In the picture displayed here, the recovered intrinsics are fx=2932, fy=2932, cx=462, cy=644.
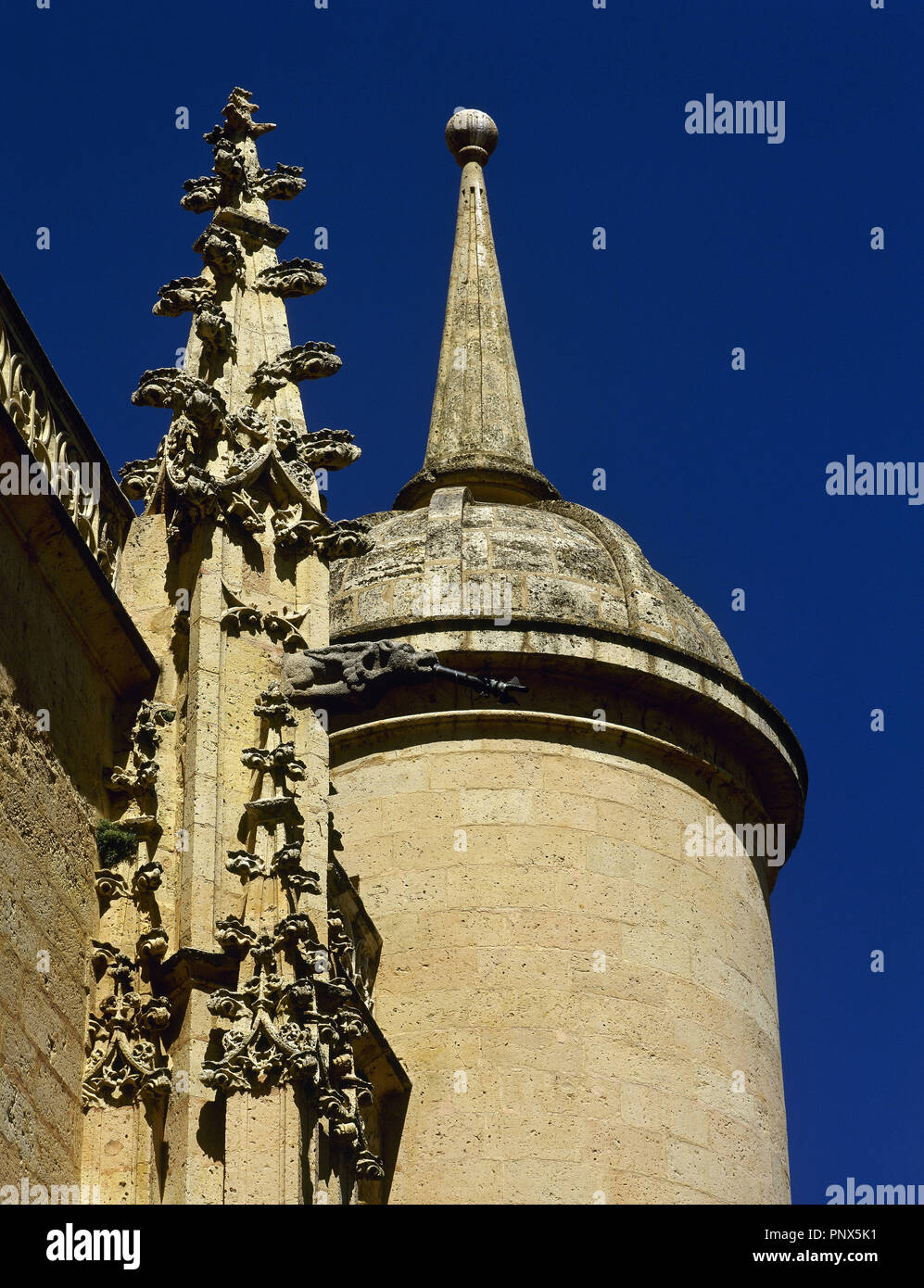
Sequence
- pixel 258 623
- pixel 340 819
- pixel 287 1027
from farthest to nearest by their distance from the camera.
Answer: pixel 340 819 → pixel 258 623 → pixel 287 1027

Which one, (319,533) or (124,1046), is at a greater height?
(319,533)

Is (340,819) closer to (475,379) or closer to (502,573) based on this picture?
(502,573)

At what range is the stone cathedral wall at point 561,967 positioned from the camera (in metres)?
16.1

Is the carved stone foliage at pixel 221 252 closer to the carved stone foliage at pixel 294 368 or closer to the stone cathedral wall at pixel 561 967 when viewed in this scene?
the carved stone foliage at pixel 294 368

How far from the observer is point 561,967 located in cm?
1661

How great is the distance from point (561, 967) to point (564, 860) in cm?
71

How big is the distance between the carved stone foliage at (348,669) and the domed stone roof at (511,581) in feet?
10.0

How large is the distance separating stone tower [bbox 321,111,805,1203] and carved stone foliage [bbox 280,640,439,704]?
110 inches

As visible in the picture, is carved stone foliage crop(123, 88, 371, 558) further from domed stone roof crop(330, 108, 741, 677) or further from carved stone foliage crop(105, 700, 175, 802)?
domed stone roof crop(330, 108, 741, 677)

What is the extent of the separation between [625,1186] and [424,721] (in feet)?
10.5

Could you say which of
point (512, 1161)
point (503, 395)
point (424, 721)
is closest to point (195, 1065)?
point (512, 1161)

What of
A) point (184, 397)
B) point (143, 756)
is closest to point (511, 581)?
point (184, 397)

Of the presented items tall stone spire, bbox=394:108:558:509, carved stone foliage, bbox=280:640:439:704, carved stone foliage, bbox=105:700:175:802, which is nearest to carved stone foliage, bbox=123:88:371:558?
carved stone foliage, bbox=280:640:439:704
